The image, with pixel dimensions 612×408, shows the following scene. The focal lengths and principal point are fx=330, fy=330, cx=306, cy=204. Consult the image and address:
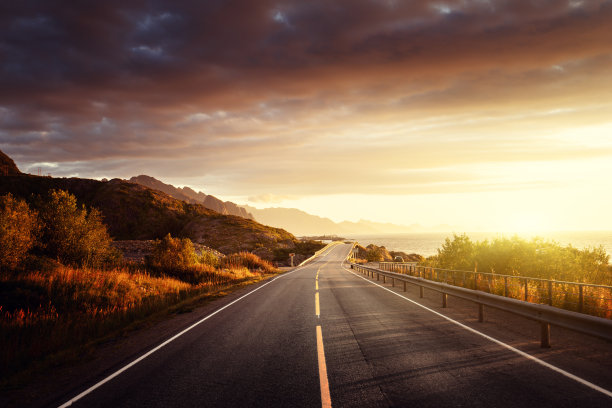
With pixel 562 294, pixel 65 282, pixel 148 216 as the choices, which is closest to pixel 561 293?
pixel 562 294

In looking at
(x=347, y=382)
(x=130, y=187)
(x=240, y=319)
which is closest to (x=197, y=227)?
(x=130, y=187)

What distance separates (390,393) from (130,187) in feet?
416

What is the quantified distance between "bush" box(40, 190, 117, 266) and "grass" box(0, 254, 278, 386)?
3.28m

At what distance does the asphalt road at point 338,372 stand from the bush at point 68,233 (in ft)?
46.3

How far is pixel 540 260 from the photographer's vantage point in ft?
54.6

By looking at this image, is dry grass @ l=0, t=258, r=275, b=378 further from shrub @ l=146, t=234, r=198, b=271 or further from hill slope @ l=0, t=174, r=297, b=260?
hill slope @ l=0, t=174, r=297, b=260

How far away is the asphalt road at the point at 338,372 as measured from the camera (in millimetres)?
4758

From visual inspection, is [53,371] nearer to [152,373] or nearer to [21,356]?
[21,356]

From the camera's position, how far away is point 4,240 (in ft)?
46.5

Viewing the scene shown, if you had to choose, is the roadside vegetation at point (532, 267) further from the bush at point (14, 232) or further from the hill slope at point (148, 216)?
the hill slope at point (148, 216)

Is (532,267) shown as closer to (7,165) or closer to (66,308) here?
(66,308)

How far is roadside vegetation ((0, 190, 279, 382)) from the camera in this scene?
A: 27.8ft

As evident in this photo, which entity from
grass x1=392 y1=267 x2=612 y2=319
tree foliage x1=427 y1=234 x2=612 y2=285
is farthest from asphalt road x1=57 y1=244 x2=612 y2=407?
tree foliage x1=427 y1=234 x2=612 y2=285

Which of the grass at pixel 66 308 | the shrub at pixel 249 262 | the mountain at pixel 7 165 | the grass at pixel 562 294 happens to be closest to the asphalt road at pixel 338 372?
the grass at pixel 66 308
